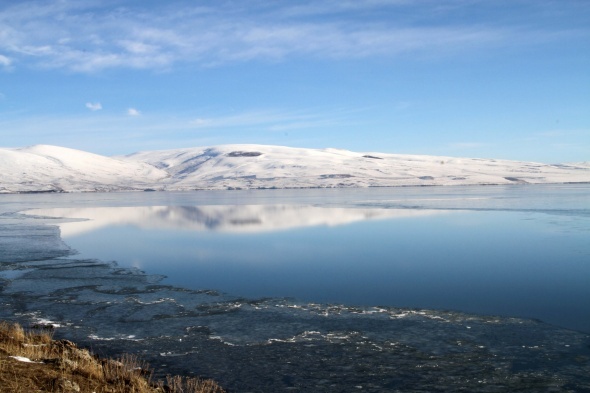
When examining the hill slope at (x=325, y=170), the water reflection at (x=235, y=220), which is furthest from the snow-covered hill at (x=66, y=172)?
the water reflection at (x=235, y=220)

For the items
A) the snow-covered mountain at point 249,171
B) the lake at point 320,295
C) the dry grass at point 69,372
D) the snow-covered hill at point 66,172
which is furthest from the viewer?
the snow-covered mountain at point 249,171

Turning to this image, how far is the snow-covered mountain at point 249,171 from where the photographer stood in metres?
94.8

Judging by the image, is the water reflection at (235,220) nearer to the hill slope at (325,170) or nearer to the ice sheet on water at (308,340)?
the ice sheet on water at (308,340)

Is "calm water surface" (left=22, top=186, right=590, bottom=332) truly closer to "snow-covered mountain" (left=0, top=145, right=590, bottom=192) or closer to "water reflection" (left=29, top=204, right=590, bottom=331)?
"water reflection" (left=29, top=204, right=590, bottom=331)

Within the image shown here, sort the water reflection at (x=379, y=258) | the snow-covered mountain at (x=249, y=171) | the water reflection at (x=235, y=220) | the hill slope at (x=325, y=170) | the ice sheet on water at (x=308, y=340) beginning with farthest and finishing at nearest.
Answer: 1. the hill slope at (x=325, y=170)
2. the snow-covered mountain at (x=249, y=171)
3. the water reflection at (x=235, y=220)
4. the water reflection at (x=379, y=258)
5. the ice sheet on water at (x=308, y=340)

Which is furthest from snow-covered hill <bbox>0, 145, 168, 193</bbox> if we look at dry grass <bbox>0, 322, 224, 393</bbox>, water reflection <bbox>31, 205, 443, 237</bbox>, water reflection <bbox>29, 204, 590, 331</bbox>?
dry grass <bbox>0, 322, 224, 393</bbox>

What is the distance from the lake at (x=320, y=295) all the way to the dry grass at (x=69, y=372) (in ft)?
1.90

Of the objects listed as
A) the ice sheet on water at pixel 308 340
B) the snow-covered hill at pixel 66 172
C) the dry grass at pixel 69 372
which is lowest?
the ice sheet on water at pixel 308 340

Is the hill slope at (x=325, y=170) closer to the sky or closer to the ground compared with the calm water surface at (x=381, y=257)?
closer to the sky

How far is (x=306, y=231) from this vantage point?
2394 cm

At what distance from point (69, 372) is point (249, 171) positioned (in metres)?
105

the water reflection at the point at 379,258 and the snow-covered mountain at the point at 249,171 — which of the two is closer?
the water reflection at the point at 379,258

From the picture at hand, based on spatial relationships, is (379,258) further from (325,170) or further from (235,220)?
(325,170)

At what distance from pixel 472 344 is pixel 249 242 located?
42.2 feet
